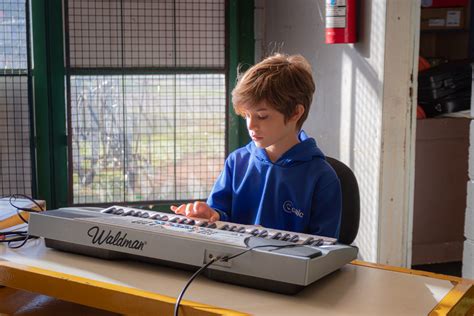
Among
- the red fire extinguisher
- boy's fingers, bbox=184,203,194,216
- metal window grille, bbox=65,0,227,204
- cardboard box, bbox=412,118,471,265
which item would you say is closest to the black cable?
boy's fingers, bbox=184,203,194,216

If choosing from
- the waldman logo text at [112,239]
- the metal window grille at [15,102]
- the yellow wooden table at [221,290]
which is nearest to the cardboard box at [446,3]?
the metal window grille at [15,102]

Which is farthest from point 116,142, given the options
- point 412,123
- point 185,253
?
point 185,253

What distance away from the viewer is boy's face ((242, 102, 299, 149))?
1748mm

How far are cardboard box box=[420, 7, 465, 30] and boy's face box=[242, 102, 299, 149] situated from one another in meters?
2.58

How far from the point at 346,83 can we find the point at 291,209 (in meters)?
1.36

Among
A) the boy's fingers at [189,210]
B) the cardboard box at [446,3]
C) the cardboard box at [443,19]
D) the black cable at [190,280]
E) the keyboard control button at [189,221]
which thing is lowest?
the black cable at [190,280]

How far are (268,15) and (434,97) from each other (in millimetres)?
939

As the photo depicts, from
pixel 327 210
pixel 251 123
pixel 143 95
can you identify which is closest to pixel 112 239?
pixel 251 123

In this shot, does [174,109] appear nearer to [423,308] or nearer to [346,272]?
[346,272]

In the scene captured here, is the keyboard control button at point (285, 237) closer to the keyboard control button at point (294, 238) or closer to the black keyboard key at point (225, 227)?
Result: the keyboard control button at point (294, 238)

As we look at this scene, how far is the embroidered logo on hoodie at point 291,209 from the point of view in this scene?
1.82 m

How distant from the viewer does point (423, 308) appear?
1202 mm

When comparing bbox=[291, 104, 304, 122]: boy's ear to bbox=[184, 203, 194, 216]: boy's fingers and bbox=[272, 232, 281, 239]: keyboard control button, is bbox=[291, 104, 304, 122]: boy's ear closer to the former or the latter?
bbox=[184, 203, 194, 216]: boy's fingers

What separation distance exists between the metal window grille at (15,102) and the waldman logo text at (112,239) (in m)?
2.06
